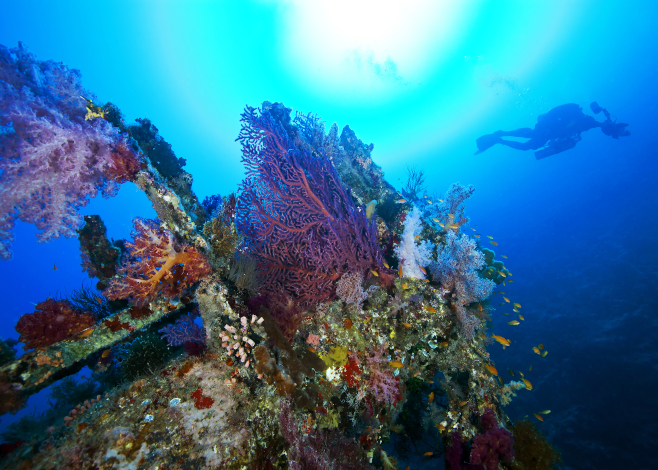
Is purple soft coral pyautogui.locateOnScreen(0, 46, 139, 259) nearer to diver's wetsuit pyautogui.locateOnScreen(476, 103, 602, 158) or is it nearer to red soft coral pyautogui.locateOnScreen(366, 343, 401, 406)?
red soft coral pyautogui.locateOnScreen(366, 343, 401, 406)

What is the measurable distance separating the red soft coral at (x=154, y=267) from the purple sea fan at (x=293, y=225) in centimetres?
133

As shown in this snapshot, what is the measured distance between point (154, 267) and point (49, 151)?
2.72 metres

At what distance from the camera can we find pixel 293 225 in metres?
5.54

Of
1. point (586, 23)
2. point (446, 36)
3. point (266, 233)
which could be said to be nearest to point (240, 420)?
point (266, 233)

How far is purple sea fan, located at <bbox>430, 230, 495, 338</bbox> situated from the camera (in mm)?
5172

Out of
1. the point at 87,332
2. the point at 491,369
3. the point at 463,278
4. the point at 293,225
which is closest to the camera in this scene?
the point at 87,332

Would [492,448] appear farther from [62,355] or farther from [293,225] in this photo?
[62,355]

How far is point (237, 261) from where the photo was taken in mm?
4844

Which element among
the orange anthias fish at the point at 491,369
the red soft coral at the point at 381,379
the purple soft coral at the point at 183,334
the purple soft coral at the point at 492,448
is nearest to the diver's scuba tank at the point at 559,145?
the orange anthias fish at the point at 491,369

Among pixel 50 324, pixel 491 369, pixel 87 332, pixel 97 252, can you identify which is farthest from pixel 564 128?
pixel 50 324

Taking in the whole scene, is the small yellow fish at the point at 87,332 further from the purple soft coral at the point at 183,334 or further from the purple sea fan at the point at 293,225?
the purple sea fan at the point at 293,225

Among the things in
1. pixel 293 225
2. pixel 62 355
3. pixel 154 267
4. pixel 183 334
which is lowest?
pixel 62 355

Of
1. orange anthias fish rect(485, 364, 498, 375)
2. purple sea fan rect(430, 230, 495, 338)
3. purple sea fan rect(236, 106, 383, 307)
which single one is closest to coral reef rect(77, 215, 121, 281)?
purple sea fan rect(236, 106, 383, 307)

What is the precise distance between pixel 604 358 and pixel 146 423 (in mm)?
20173
